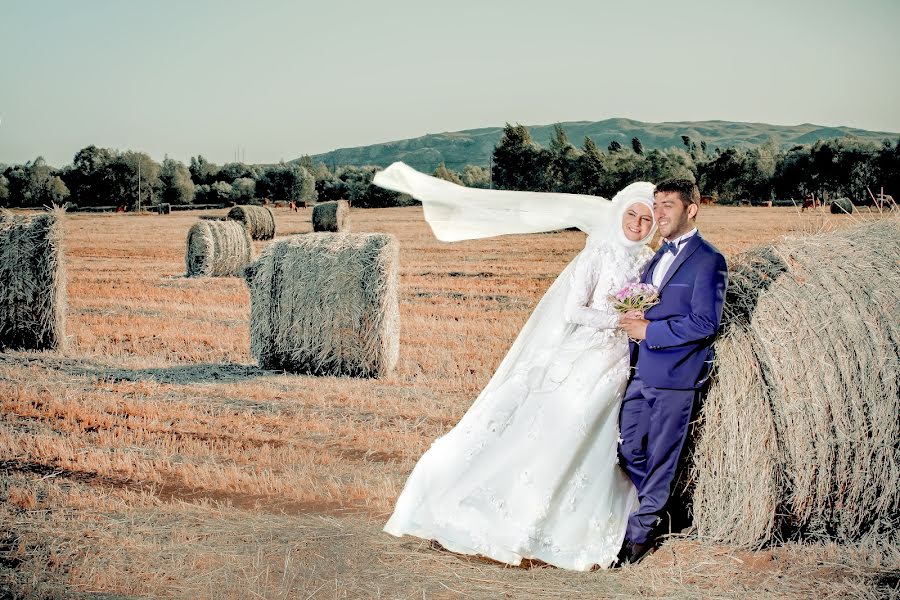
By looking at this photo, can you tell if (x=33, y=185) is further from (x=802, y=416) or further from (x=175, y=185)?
(x=802, y=416)

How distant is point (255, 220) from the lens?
2575 cm

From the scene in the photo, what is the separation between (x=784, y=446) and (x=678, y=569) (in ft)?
2.79

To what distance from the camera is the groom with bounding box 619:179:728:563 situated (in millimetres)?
4180

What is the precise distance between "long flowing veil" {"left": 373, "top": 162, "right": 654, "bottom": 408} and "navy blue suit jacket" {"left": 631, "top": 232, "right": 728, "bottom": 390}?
488mm

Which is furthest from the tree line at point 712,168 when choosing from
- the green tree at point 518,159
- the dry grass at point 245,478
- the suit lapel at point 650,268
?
the suit lapel at point 650,268

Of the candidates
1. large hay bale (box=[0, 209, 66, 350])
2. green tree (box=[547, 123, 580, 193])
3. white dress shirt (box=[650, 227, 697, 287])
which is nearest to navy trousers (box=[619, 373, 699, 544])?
white dress shirt (box=[650, 227, 697, 287])

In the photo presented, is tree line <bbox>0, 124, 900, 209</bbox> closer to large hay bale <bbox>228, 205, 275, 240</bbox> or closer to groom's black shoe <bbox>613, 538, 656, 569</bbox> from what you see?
large hay bale <bbox>228, 205, 275, 240</bbox>

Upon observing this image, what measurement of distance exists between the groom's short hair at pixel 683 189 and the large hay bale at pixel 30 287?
845 cm

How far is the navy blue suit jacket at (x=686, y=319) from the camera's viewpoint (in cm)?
416

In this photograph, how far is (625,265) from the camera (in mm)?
4648

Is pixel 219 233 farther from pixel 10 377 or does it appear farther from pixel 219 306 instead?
pixel 10 377

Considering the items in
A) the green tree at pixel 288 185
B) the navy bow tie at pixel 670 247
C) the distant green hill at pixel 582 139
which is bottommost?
the navy bow tie at pixel 670 247

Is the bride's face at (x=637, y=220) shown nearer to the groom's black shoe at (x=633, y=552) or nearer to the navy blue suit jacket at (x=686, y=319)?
the navy blue suit jacket at (x=686, y=319)

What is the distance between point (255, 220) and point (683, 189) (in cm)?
2280
